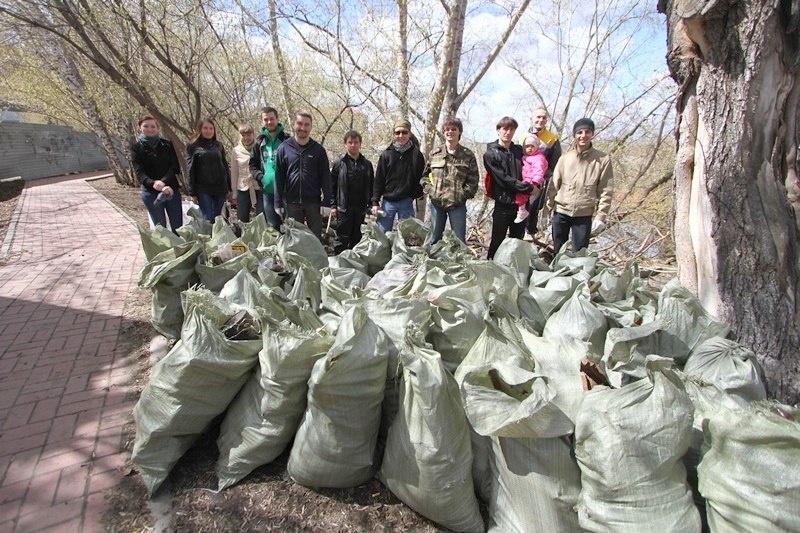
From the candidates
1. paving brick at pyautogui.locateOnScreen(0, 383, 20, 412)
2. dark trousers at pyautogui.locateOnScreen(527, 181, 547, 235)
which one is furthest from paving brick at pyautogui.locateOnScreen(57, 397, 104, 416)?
dark trousers at pyautogui.locateOnScreen(527, 181, 547, 235)

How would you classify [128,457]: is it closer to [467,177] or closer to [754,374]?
[754,374]

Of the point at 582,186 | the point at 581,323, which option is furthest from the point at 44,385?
the point at 582,186

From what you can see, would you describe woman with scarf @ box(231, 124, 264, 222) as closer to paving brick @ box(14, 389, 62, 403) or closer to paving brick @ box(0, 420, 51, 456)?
paving brick @ box(14, 389, 62, 403)

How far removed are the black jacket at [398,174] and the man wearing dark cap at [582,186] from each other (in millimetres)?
1392

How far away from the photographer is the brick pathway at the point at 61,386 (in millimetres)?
1838

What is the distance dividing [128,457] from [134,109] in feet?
52.5

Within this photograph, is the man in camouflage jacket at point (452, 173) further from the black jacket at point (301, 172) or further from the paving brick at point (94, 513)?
the paving brick at point (94, 513)

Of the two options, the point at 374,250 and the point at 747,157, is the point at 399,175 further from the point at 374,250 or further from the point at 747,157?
the point at 747,157

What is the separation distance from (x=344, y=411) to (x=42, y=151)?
1165 inches

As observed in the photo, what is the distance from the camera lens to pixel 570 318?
2.23 metres

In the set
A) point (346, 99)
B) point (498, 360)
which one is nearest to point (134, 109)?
point (346, 99)

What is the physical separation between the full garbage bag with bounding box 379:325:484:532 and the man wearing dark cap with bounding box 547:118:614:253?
270cm

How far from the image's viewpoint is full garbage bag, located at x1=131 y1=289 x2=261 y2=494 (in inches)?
72.4

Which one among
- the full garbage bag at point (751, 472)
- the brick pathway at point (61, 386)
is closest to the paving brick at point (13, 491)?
the brick pathway at point (61, 386)
